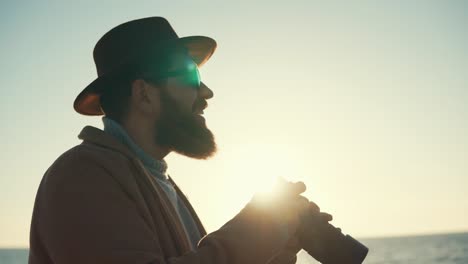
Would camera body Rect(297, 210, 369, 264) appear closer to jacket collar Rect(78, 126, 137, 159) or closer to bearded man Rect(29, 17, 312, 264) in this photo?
bearded man Rect(29, 17, 312, 264)

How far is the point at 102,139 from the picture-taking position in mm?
2979

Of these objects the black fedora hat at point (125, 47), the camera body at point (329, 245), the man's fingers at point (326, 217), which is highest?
the black fedora hat at point (125, 47)

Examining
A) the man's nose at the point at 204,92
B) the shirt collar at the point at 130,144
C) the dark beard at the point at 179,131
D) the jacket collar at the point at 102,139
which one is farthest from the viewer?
the man's nose at the point at 204,92

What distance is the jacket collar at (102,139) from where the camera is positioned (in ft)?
9.70

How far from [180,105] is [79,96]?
0.66m

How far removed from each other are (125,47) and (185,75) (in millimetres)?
404

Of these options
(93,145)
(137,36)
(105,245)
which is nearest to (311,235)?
(105,245)

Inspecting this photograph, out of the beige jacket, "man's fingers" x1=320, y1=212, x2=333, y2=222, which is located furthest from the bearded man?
"man's fingers" x1=320, y1=212, x2=333, y2=222

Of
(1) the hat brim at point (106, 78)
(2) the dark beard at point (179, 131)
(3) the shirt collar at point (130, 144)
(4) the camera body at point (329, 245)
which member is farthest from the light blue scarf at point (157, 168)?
(4) the camera body at point (329, 245)

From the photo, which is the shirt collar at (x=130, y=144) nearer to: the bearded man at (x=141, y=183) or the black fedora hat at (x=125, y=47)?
the bearded man at (x=141, y=183)

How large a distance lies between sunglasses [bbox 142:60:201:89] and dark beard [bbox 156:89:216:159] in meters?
0.10

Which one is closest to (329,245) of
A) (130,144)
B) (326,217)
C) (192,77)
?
(326,217)

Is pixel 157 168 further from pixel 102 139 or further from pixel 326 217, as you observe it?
pixel 326 217

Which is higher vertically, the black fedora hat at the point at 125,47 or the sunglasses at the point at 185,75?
the black fedora hat at the point at 125,47
